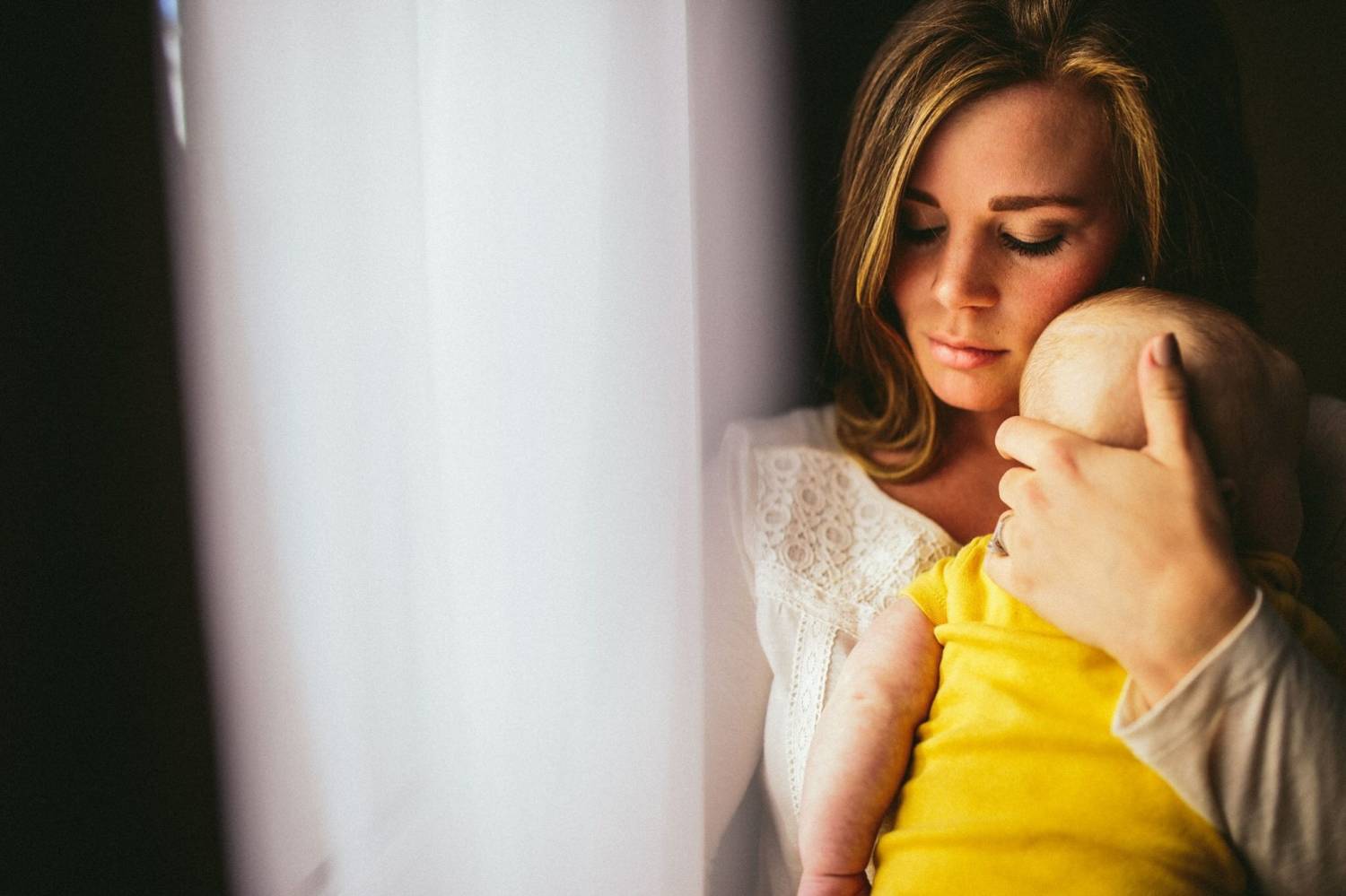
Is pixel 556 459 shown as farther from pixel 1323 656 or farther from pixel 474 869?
pixel 1323 656

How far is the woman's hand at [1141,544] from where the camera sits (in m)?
0.55

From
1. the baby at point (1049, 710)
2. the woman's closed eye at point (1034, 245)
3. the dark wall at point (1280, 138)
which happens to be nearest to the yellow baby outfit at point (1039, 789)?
the baby at point (1049, 710)

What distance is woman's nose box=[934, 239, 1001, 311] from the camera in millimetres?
772

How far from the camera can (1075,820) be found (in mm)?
562

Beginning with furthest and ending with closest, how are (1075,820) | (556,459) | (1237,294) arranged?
(1237,294)
(556,459)
(1075,820)

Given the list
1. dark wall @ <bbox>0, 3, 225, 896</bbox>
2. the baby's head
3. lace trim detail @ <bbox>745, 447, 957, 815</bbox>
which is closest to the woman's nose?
the baby's head

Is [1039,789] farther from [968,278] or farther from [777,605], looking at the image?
[968,278]

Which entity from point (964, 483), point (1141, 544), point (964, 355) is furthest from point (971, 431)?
point (1141, 544)

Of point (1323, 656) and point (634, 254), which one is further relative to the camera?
point (634, 254)

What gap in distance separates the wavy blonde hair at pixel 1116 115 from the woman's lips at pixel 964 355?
0.11 metres

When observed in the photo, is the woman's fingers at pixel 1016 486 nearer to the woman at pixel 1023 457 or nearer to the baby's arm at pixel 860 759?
the woman at pixel 1023 457

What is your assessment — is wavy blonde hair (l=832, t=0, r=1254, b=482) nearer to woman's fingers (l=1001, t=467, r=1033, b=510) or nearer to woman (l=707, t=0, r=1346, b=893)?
woman (l=707, t=0, r=1346, b=893)

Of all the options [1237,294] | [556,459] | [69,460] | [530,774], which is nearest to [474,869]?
[530,774]

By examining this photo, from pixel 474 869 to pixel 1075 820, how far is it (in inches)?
19.8
